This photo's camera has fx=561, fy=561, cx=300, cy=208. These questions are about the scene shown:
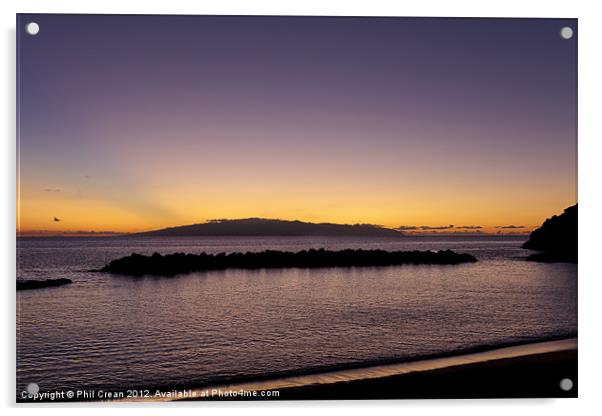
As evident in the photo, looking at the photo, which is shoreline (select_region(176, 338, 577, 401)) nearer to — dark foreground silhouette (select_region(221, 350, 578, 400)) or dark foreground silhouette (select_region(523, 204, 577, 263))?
dark foreground silhouette (select_region(221, 350, 578, 400))

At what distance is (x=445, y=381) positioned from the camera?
3.13m

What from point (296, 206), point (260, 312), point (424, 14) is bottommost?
point (260, 312)

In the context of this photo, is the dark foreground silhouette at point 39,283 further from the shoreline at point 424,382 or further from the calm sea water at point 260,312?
the shoreline at point 424,382

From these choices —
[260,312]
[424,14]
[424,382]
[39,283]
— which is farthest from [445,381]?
[39,283]

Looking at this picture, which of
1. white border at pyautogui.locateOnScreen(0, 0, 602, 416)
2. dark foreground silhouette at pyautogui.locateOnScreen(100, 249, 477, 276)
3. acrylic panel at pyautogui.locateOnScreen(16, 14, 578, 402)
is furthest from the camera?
dark foreground silhouette at pyautogui.locateOnScreen(100, 249, 477, 276)

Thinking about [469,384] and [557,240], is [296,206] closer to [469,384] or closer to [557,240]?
[469,384]

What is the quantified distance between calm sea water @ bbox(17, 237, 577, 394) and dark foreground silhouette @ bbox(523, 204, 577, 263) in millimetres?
57

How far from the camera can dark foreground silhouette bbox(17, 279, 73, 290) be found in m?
3.05

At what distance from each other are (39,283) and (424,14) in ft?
8.93

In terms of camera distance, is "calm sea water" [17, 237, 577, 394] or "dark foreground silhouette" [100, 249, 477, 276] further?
"dark foreground silhouette" [100, 249, 477, 276]

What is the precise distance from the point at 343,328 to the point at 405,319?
1.40ft

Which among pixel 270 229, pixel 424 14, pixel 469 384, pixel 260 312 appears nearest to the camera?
pixel 469 384

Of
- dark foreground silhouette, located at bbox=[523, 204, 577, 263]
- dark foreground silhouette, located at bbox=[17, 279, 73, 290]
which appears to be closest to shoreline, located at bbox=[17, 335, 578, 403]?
dark foreground silhouette, located at bbox=[523, 204, 577, 263]

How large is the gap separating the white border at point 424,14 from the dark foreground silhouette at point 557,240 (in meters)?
0.05
